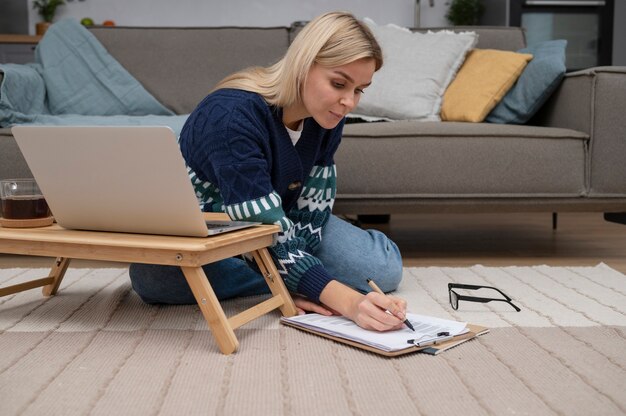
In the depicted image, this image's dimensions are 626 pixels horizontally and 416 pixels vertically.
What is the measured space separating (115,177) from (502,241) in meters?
1.84

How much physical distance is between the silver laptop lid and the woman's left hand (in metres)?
0.33

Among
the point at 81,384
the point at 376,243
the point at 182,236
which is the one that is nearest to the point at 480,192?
the point at 376,243

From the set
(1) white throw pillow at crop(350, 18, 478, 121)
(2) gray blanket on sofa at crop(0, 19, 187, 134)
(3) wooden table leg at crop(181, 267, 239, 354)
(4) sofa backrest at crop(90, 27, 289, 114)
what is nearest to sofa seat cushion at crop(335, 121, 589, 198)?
(1) white throw pillow at crop(350, 18, 478, 121)

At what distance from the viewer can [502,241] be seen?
2787 millimetres

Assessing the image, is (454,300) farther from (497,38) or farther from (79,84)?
(79,84)

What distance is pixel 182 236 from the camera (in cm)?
131

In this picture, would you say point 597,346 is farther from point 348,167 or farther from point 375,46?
point 348,167

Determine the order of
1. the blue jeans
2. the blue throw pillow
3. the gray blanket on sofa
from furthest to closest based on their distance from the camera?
1. the gray blanket on sofa
2. the blue throw pillow
3. the blue jeans

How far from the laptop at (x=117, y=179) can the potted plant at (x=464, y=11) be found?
4.46m

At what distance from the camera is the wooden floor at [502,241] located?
91.6 inches

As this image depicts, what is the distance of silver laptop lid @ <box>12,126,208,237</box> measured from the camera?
1238mm

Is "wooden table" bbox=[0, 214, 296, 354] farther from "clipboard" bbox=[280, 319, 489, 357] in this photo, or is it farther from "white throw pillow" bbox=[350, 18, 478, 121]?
"white throw pillow" bbox=[350, 18, 478, 121]

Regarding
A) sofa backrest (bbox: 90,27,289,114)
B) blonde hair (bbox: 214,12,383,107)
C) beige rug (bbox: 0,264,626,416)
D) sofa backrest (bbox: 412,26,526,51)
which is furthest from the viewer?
sofa backrest (bbox: 412,26,526,51)

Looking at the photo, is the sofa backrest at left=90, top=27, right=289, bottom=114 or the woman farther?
the sofa backrest at left=90, top=27, right=289, bottom=114
